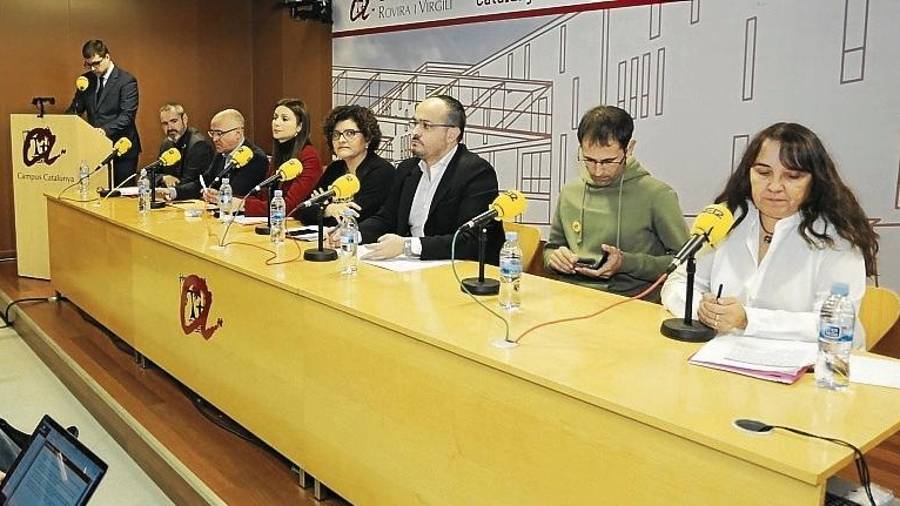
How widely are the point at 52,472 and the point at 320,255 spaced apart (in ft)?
4.97

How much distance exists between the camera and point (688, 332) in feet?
6.21

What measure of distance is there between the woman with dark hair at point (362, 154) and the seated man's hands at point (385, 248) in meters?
0.72

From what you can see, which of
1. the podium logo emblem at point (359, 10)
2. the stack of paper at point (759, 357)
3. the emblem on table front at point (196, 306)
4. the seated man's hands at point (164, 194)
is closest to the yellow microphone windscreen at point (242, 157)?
the emblem on table front at point (196, 306)

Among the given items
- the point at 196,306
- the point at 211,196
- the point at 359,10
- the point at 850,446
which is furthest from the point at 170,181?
the point at 850,446

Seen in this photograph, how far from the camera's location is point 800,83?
10.9 feet

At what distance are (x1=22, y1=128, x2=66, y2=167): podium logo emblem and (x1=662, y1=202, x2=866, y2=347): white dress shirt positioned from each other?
15.6ft

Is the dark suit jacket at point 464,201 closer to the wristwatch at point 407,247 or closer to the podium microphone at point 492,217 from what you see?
the wristwatch at point 407,247

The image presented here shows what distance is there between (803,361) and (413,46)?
164 inches

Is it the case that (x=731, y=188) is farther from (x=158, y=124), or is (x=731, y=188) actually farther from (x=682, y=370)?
(x=158, y=124)

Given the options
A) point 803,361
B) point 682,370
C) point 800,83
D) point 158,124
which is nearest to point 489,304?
point 682,370

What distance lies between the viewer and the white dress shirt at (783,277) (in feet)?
6.24

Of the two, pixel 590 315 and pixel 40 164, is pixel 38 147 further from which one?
pixel 590 315

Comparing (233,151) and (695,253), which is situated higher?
(233,151)

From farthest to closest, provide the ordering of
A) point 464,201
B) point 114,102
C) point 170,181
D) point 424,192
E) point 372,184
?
point 114,102 → point 170,181 → point 372,184 → point 424,192 → point 464,201
